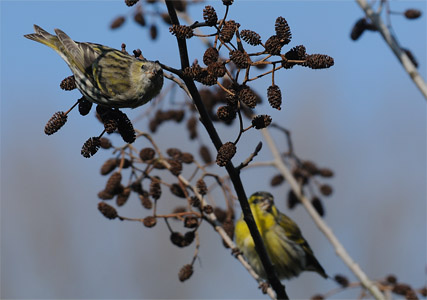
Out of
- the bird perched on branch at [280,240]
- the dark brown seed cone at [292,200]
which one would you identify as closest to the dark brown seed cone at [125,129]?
the dark brown seed cone at [292,200]

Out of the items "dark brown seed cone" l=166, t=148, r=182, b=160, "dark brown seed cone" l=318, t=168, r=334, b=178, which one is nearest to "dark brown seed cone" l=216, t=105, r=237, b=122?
"dark brown seed cone" l=166, t=148, r=182, b=160

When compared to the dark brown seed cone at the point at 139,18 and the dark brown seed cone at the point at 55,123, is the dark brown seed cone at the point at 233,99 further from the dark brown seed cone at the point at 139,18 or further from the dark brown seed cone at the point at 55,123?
the dark brown seed cone at the point at 139,18

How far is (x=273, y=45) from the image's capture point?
2.12m

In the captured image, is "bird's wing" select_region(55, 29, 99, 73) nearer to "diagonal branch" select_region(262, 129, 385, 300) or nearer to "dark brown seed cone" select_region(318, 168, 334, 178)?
"diagonal branch" select_region(262, 129, 385, 300)

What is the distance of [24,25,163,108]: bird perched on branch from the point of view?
10.8 feet

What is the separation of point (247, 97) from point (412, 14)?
2.09 metres

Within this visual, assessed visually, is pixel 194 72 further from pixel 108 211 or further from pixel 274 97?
pixel 108 211

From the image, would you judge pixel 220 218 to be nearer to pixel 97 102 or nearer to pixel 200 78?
pixel 97 102

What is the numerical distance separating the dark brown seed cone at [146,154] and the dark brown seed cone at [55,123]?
0.92 m

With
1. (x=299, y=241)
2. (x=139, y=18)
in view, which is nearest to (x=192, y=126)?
(x=139, y=18)

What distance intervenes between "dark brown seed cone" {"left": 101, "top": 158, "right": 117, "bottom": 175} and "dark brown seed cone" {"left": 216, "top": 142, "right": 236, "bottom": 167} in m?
1.39

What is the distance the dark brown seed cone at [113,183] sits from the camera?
3.27m

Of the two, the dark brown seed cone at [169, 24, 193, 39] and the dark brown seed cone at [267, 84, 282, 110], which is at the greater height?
the dark brown seed cone at [169, 24, 193, 39]

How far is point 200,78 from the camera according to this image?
213 centimetres
